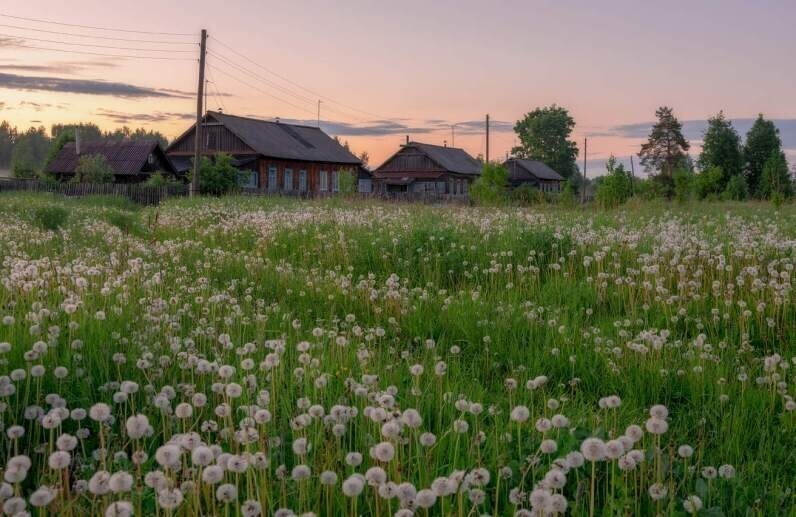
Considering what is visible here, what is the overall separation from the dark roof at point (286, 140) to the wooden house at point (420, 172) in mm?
9559

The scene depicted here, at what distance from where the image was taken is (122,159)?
179ft

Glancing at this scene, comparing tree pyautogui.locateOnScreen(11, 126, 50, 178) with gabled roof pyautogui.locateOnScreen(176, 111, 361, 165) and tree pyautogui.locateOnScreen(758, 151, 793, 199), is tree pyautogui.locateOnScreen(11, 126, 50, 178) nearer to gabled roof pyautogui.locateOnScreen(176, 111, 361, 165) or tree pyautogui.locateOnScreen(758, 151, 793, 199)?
gabled roof pyautogui.locateOnScreen(176, 111, 361, 165)

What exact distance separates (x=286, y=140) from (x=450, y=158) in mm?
22839

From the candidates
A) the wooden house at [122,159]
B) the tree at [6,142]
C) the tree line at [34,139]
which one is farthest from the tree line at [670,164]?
the tree at [6,142]

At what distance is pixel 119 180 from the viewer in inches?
2163

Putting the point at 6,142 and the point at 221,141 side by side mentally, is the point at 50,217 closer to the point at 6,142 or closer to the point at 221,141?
the point at 221,141

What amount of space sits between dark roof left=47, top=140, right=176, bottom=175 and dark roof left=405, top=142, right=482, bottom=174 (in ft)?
87.9

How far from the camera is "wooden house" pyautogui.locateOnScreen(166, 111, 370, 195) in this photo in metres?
51.8

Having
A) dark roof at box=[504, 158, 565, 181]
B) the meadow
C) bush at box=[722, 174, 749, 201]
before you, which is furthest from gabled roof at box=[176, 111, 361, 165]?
the meadow

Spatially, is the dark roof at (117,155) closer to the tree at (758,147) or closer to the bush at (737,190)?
the bush at (737,190)

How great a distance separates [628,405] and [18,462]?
3877 millimetres

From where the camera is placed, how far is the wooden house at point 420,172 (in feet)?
232

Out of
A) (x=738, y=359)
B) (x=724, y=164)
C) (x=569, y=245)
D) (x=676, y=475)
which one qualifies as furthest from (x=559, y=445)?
(x=724, y=164)

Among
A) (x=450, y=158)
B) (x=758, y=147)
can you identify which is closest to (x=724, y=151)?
(x=758, y=147)
